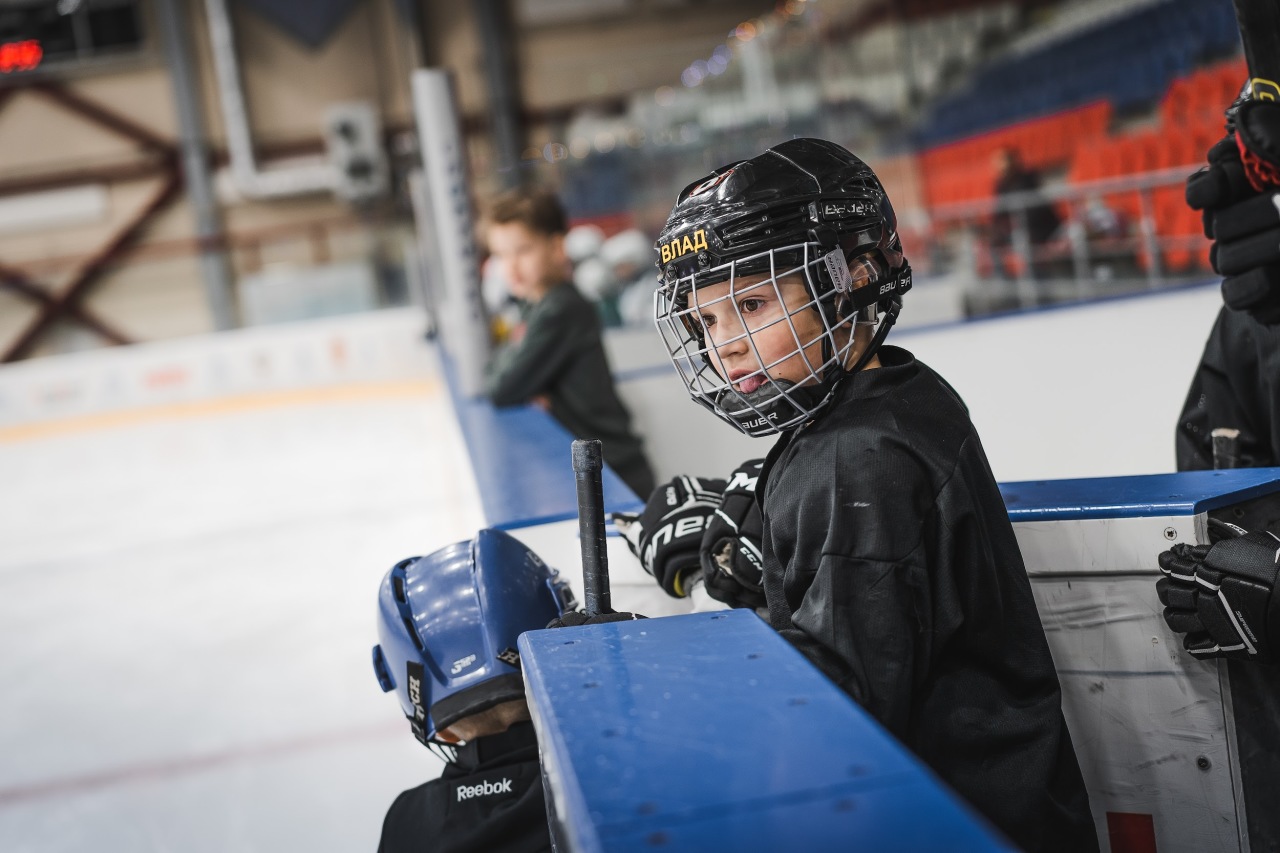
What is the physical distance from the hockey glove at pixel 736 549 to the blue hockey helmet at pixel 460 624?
0.19 m

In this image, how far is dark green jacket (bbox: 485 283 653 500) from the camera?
3.27 metres

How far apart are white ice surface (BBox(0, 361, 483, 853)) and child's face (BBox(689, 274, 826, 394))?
1.30m

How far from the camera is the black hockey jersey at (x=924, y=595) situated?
3.18 feet

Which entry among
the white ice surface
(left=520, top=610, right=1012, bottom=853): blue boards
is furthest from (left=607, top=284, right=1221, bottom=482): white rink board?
(left=520, top=610, right=1012, bottom=853): blue boards

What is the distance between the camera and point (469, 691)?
4.20 ft

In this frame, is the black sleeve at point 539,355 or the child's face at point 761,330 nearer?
the child's face at point 761,330

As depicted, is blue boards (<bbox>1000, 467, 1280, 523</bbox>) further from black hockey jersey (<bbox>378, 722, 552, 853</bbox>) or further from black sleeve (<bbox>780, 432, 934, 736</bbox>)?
black hockey jersey (<bbox>378, 722, 552, 853</bbox>)

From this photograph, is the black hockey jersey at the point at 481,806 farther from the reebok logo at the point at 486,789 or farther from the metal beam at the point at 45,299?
the metal beam at the point at 45,299

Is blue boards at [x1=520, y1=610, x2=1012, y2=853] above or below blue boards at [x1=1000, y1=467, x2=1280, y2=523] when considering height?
above

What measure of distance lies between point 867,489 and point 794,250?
261 millimetres

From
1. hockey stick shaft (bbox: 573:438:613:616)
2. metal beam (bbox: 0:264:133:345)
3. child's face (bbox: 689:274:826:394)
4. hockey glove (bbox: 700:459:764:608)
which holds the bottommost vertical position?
hockey glove (bbox: 700:459:764:608)

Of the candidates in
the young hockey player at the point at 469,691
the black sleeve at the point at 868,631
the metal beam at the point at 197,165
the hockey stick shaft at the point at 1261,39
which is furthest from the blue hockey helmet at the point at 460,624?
the metal beam at the point at 197,165

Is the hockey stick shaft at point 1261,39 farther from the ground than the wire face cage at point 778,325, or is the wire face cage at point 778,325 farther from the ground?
the hockey stick shaft at point 1261,39

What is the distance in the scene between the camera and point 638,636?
0.90m
